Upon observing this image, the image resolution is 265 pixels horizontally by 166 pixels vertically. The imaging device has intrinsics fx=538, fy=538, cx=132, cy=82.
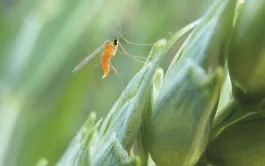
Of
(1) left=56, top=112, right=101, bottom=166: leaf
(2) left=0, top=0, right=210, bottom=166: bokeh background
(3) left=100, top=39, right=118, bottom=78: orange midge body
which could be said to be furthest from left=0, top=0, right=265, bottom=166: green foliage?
(2) left=0, top=0, right=210, bottom=166: bokeh background

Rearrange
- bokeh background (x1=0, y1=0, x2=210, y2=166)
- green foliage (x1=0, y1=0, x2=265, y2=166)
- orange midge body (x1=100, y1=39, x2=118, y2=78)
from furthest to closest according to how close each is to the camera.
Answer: bokeh background (x1=0, y1=0, x2=210, y2=166), orange midge body (x1=100, y1=39, x2=118, y2=78), green foliage (x1=0, y1=0, x2=265, y2=166)

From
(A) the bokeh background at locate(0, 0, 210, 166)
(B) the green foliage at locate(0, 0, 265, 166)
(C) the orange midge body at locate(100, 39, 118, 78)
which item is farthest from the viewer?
(A) the bokeh background at locate(0, 0, 210, 166)

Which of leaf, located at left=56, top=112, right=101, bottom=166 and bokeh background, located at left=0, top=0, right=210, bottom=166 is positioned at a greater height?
leaf, located at left=56, top=112, right=101, bottom=166

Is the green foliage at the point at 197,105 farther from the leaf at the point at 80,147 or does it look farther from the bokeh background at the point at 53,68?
the bokeh background at the point at 53,68

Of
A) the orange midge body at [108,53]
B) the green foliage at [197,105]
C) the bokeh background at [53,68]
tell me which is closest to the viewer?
the green foliage at [197,105]

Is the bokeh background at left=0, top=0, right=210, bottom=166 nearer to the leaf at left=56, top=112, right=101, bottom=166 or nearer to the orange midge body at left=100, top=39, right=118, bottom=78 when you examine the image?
the orange midge body at left=100, top=39, right=118, bottom=78

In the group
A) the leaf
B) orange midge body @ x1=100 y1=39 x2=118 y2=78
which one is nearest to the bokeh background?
orange midge body @ x1=100 y1=39 x2=118 y2=78

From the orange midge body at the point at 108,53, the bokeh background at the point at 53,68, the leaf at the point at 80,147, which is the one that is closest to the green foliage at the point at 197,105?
the leaf at the point at 80,147

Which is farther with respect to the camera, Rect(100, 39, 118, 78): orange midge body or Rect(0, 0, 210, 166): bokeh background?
Rect(0, 0, 210, 166): bokeh background

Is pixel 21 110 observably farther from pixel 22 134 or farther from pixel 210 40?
pixel 210 40

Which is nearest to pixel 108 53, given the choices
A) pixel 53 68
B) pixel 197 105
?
pixel 53 68
